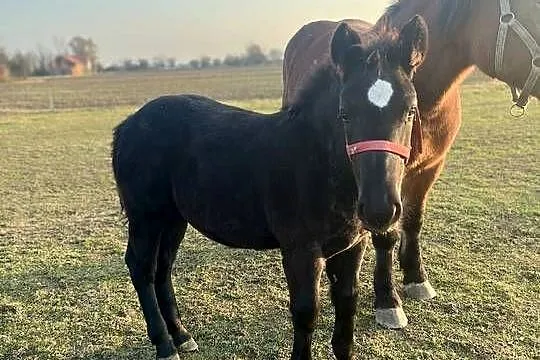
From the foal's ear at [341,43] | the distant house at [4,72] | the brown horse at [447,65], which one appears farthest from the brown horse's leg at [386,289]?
the distant house at [4,72]

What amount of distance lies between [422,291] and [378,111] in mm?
2390

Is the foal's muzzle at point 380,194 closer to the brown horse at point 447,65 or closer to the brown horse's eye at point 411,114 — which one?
the brown horse's eye at point 411,114

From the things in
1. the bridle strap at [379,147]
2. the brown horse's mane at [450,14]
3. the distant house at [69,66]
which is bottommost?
the bridle strap at [379,147]

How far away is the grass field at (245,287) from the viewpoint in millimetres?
3572

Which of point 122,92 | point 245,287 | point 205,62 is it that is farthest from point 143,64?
point 245,287

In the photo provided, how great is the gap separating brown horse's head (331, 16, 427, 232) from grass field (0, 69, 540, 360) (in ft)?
5.36

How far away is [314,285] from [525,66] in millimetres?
1682

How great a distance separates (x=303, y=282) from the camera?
2.81 meters

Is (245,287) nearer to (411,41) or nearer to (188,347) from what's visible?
(188,347)

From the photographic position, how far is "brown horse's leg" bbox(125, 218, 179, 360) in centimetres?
341

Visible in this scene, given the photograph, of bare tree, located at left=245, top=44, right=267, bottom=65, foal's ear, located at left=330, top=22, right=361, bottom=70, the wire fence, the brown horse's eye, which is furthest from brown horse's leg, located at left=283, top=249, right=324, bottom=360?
bare tree, located at left=245, top=44, right=267, bottom=65

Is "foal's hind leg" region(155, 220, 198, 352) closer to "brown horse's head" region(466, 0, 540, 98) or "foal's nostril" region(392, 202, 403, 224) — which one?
"foal's nostril" region(392, 202, 403, 224)

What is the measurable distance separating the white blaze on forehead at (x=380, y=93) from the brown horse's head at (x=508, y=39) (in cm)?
Result: 118

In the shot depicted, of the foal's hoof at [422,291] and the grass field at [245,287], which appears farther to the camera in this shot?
the foal's hoof at [422,291]
